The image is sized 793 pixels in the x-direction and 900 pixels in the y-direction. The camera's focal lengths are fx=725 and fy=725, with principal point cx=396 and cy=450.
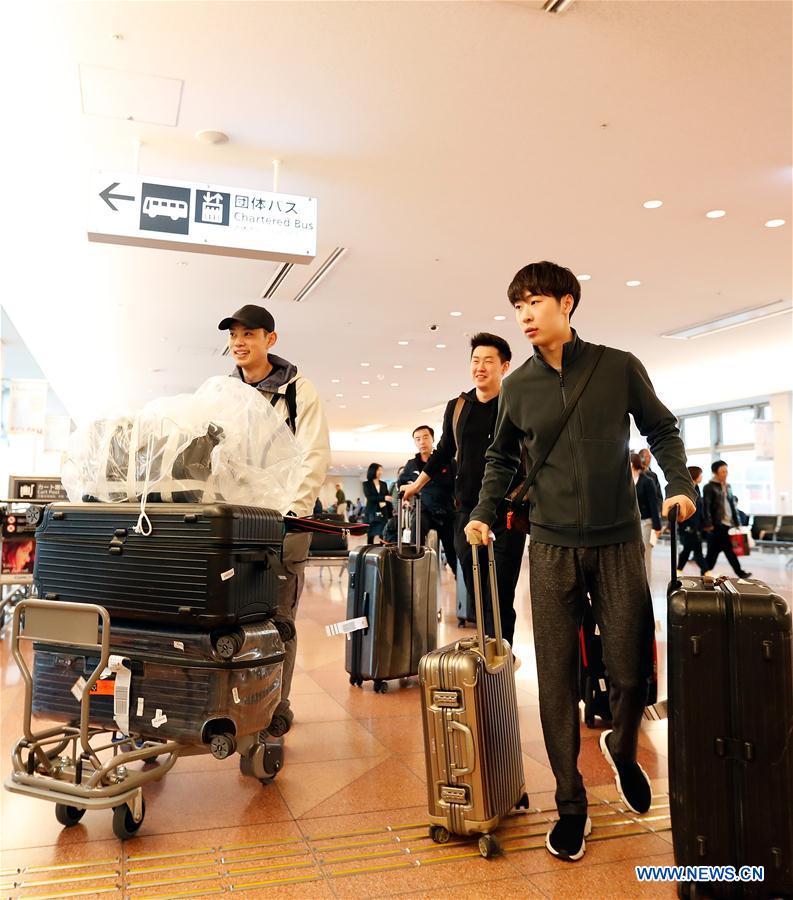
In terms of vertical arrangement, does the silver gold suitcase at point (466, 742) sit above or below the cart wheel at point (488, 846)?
above

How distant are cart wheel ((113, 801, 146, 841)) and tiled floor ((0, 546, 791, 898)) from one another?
0.03 m

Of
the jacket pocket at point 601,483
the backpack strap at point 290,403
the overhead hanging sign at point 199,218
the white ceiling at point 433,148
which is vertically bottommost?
the jacket pocket at point 601,483

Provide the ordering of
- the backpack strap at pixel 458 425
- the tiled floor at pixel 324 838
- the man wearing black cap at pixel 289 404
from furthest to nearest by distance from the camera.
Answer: the backpack strap at pixel 458 425, the man wearing black cap at pixel 289 404, the tiled floor at pixel 324 838

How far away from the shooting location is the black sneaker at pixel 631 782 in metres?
2.14

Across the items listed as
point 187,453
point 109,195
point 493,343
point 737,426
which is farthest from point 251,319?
point 737,426

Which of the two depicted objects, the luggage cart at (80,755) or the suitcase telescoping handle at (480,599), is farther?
the suitcase telescoping handle at (480,599)

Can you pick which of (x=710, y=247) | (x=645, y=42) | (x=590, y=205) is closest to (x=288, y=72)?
(x=645, y=42)

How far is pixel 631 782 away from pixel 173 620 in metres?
1.41

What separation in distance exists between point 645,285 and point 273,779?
26.4ft

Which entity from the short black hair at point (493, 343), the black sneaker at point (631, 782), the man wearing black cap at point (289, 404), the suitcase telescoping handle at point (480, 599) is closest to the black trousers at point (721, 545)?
the short black hair at point (493, 343)

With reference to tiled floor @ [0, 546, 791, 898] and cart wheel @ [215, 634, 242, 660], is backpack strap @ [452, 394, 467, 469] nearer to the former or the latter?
tiled floor @ [0, 546, 791, 898]

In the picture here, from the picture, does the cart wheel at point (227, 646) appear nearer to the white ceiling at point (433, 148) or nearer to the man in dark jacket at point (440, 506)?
the man in dark jacket at point (440, 506)

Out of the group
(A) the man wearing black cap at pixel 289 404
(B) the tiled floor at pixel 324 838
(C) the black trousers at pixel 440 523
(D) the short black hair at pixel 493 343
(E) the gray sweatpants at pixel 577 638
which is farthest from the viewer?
(C) the black trousers at pixel 440 523

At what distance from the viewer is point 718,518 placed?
10.7m
